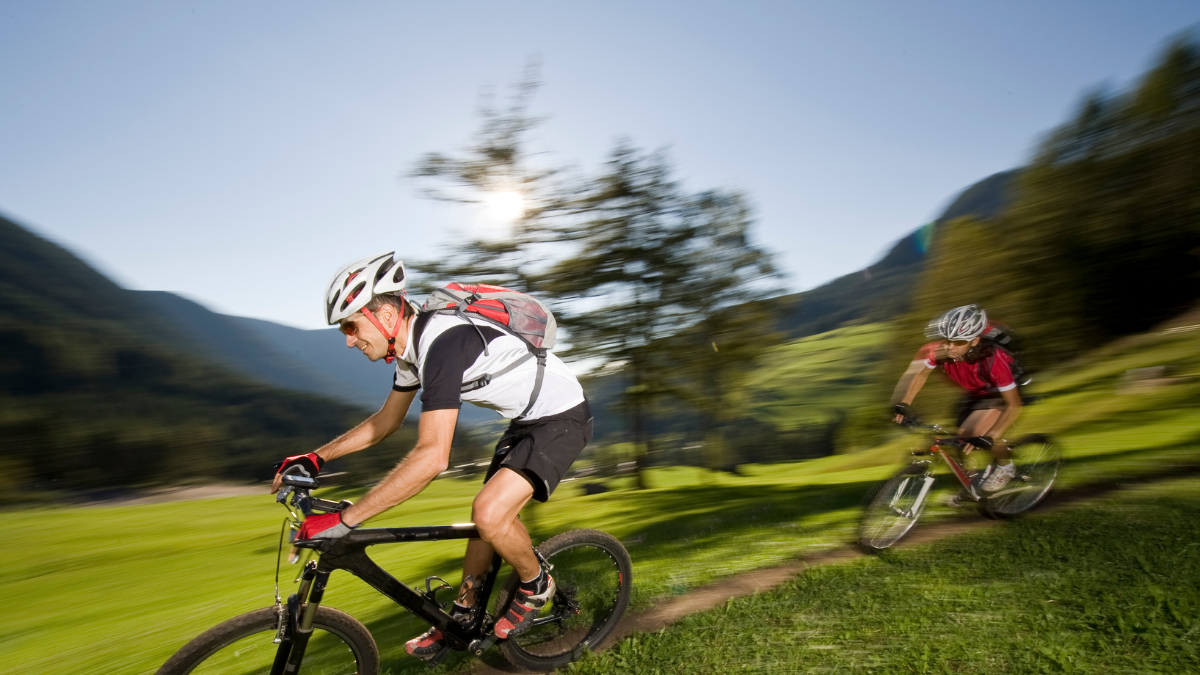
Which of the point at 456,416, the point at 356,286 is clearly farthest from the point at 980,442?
the point at 356,286

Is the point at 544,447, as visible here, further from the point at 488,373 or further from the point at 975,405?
the point at 975,405

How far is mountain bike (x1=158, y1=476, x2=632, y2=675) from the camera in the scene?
282 cm

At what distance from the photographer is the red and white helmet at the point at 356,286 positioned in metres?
3.07

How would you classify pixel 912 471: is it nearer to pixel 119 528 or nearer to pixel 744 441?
pixel 119 528

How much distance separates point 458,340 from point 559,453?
86 centimetres

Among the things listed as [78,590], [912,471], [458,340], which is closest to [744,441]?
[78,590]

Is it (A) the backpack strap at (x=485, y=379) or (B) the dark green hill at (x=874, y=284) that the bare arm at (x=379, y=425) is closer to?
(A) the backpack strap at (x=485, y=379)

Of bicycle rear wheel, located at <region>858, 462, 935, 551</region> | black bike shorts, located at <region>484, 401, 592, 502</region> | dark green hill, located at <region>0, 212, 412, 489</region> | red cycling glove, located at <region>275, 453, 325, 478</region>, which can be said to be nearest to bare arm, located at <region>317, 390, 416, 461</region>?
red cycling glove, located at <region>275, 453, 325, 478</region>

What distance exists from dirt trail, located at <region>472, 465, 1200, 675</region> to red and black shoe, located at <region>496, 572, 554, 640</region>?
54cm

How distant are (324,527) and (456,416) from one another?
744 millimetres

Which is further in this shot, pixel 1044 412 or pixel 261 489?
pixel 261 489

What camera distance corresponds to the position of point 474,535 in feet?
11.3

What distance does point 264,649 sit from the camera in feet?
9.57

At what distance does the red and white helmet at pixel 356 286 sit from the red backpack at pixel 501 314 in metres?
0.23
